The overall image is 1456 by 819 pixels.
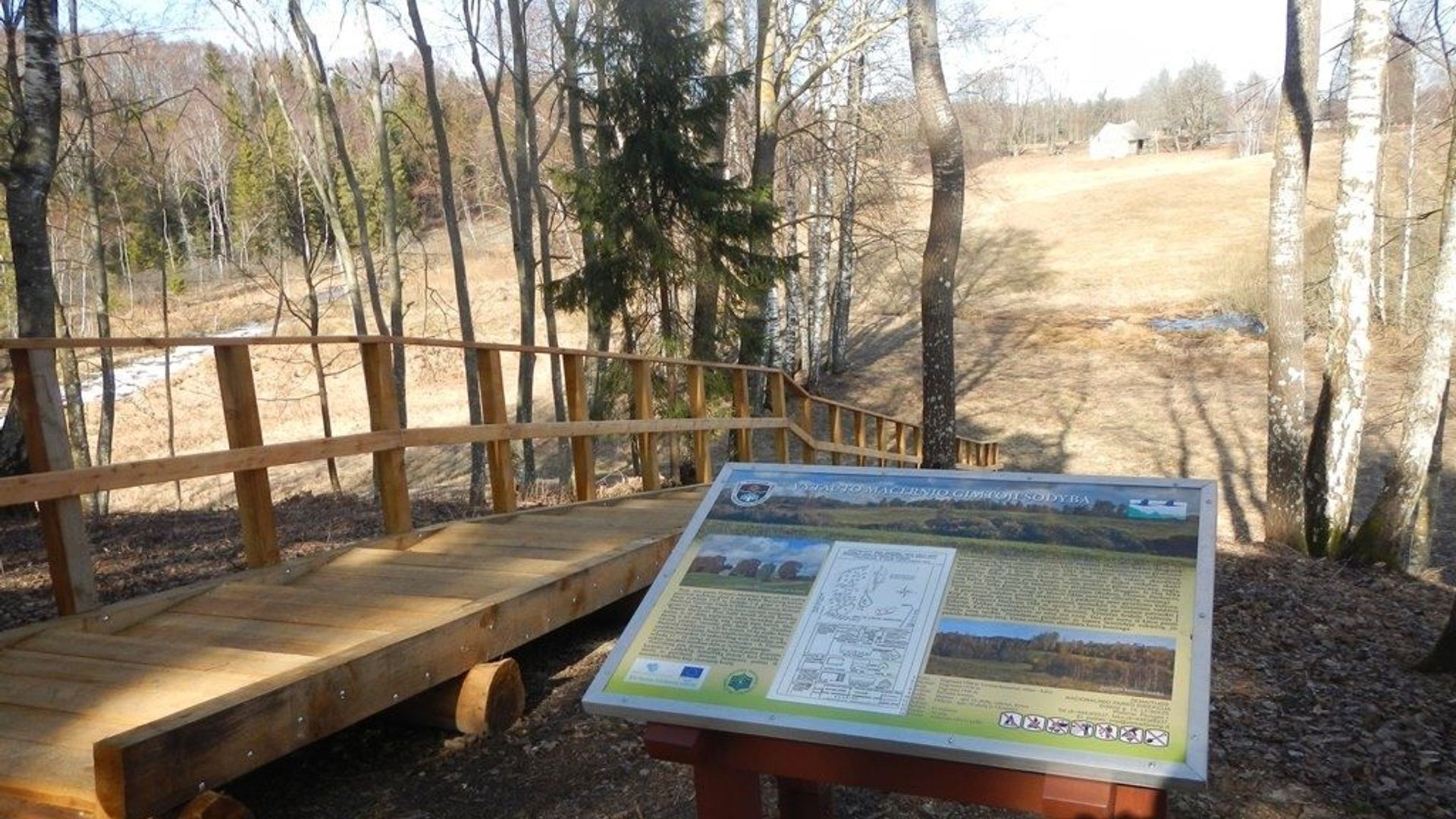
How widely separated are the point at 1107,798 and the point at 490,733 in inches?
112

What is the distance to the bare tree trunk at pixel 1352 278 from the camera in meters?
8.86

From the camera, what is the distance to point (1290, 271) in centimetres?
1007

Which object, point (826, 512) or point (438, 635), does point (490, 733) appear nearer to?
point (438, 635)

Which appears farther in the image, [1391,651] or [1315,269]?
[1315,269]

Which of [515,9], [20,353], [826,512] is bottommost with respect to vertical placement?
[826,512]

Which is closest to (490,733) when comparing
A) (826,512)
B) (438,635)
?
(438,635)

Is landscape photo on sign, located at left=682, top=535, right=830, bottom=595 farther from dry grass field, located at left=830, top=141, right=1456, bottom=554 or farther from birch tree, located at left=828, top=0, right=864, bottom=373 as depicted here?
birch tree, located at left=828, top=0, right=864, bottom=373

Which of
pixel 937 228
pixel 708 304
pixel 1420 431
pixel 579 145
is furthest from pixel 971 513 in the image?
pixel 579 145

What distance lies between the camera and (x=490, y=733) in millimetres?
4383

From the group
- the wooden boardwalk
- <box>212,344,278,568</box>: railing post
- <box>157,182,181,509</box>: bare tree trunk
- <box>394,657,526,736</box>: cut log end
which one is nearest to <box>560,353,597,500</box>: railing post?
the wooden boardwalk

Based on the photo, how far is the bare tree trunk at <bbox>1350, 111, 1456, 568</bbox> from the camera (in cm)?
920

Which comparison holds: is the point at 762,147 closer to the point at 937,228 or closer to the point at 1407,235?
the point at 937,228

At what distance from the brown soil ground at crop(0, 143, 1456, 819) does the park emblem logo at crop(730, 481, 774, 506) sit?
4.17ft

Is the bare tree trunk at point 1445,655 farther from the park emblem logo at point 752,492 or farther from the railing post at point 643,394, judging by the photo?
the railing post at point 643,394
